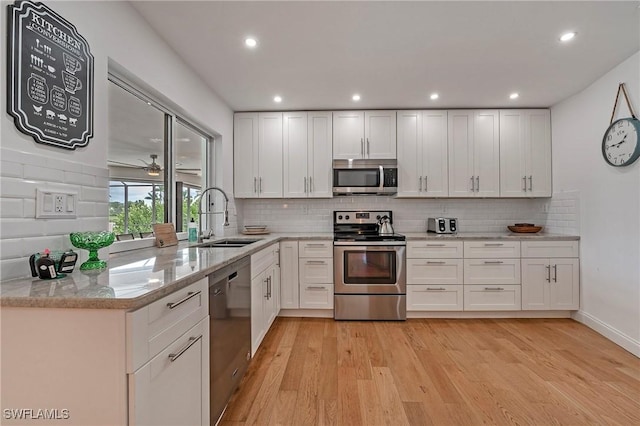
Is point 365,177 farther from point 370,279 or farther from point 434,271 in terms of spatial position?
point 434,271

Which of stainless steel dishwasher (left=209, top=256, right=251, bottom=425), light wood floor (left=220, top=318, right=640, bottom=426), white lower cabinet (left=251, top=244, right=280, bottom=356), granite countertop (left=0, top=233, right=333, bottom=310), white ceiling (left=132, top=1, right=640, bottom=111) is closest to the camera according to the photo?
granite countertop (left=0, top=233, right=333, bottom=310)

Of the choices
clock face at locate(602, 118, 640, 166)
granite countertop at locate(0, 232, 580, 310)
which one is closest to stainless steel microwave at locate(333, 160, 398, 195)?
clock face at locate(602, 118, 640, 166)

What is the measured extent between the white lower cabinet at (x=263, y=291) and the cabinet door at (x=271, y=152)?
2.72 ft

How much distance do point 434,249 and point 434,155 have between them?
3.82 ft

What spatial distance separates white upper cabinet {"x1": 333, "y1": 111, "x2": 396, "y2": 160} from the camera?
3.67 m

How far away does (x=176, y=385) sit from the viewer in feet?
3.82

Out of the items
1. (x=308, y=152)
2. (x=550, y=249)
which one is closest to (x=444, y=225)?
(x=550, y=249)

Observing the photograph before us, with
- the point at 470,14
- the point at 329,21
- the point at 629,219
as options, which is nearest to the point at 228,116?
the point at 329,21

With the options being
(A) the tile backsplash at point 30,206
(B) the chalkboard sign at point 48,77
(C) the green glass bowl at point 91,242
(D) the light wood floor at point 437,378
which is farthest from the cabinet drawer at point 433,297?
(B) the chalkboard sign at point 48,77

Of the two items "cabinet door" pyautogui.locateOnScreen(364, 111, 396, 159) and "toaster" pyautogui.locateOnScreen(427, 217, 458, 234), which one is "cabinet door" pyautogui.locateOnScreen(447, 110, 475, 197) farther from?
"cabinet door" pyautogui.locateOnScreen(364, 111, 396, 159)

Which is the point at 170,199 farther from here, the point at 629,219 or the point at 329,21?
the point at 629,219

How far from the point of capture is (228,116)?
358 centimetres

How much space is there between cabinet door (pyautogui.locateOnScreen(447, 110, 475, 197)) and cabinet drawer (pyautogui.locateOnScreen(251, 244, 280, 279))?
7.29 ft

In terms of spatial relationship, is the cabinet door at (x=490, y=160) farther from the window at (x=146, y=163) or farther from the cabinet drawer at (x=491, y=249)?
the window at (x=146, y=163)
